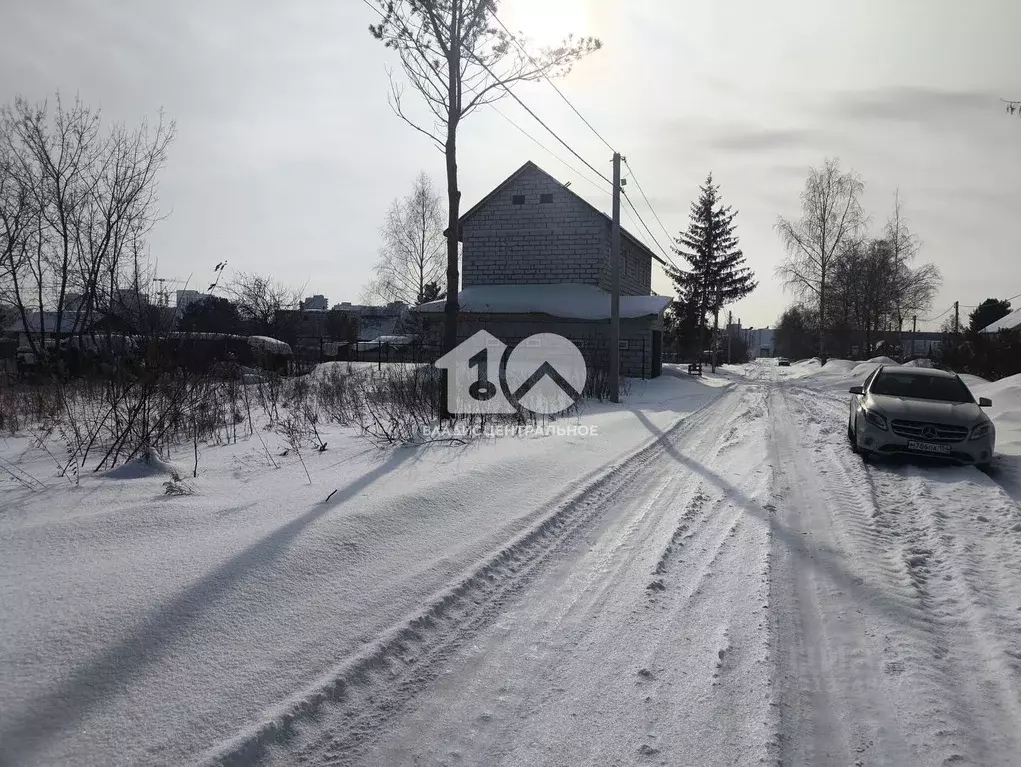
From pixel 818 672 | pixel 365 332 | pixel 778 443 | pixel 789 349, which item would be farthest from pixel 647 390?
pixel 789 349

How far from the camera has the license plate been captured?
8.15 metres

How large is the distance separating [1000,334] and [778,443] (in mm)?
19251

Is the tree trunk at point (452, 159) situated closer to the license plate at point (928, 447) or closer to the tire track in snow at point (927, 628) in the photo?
the tire track in snow at point (927, 628)

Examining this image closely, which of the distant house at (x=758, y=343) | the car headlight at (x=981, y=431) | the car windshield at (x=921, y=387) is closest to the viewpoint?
the car headlight at (x=981, y=431)

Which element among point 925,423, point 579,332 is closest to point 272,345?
point 579,332

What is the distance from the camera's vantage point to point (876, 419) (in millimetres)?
8641

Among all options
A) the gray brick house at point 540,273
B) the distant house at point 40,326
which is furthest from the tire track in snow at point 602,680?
the gray brick house at point 540,273

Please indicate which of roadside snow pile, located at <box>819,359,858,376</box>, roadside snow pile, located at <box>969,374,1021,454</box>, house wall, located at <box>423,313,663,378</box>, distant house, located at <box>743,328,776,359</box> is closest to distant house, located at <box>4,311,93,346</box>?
house wall, located at <box>423,313,663,378</box>

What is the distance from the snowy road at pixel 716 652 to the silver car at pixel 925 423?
2349 mm

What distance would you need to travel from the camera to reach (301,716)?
2.68m

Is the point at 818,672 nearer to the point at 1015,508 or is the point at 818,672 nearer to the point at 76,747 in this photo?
the point at 76,747

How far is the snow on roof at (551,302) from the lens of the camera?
23125mm

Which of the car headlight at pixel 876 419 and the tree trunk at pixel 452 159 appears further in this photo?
the tree trunk at pixel 452 159

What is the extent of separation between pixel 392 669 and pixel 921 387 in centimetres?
993
